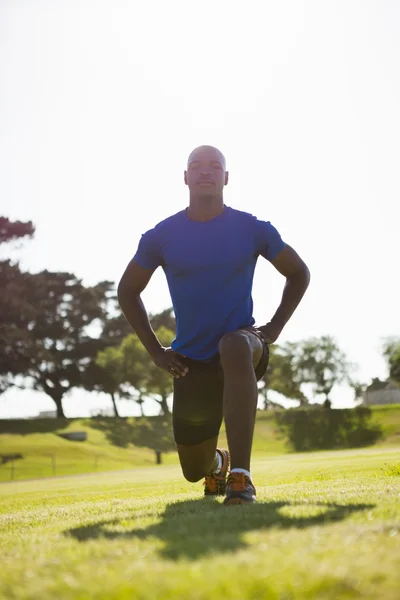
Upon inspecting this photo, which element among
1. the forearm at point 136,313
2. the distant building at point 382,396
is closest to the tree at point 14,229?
the forearm at point 136,313

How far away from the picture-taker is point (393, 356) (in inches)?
3504

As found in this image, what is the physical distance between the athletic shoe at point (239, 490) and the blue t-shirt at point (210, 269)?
130 centimetres

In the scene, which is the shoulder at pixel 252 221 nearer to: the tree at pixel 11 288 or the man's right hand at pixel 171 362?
the man's right hand at pixel 171 362

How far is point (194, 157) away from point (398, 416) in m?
70.3

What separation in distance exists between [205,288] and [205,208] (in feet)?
2.40

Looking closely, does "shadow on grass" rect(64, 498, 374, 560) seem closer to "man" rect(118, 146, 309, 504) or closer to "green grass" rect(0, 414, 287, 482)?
"man" rect(118, 146, 309, 504)

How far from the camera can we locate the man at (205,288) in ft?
17.5

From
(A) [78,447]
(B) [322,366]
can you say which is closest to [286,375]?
(B) [322,366]

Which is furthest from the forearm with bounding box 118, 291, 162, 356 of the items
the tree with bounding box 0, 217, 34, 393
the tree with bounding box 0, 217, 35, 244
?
the tree with bounding box 0, 217, 35, 244

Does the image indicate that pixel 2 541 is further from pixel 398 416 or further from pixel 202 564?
pixel 398 416

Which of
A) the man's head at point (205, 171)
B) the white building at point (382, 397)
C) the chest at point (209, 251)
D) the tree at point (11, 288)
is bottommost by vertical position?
the chest at point (209, 251)

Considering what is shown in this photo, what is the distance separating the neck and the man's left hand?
39.5 inches

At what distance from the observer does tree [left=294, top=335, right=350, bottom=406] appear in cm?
9131

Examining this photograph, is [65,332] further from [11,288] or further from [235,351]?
[235,351]
